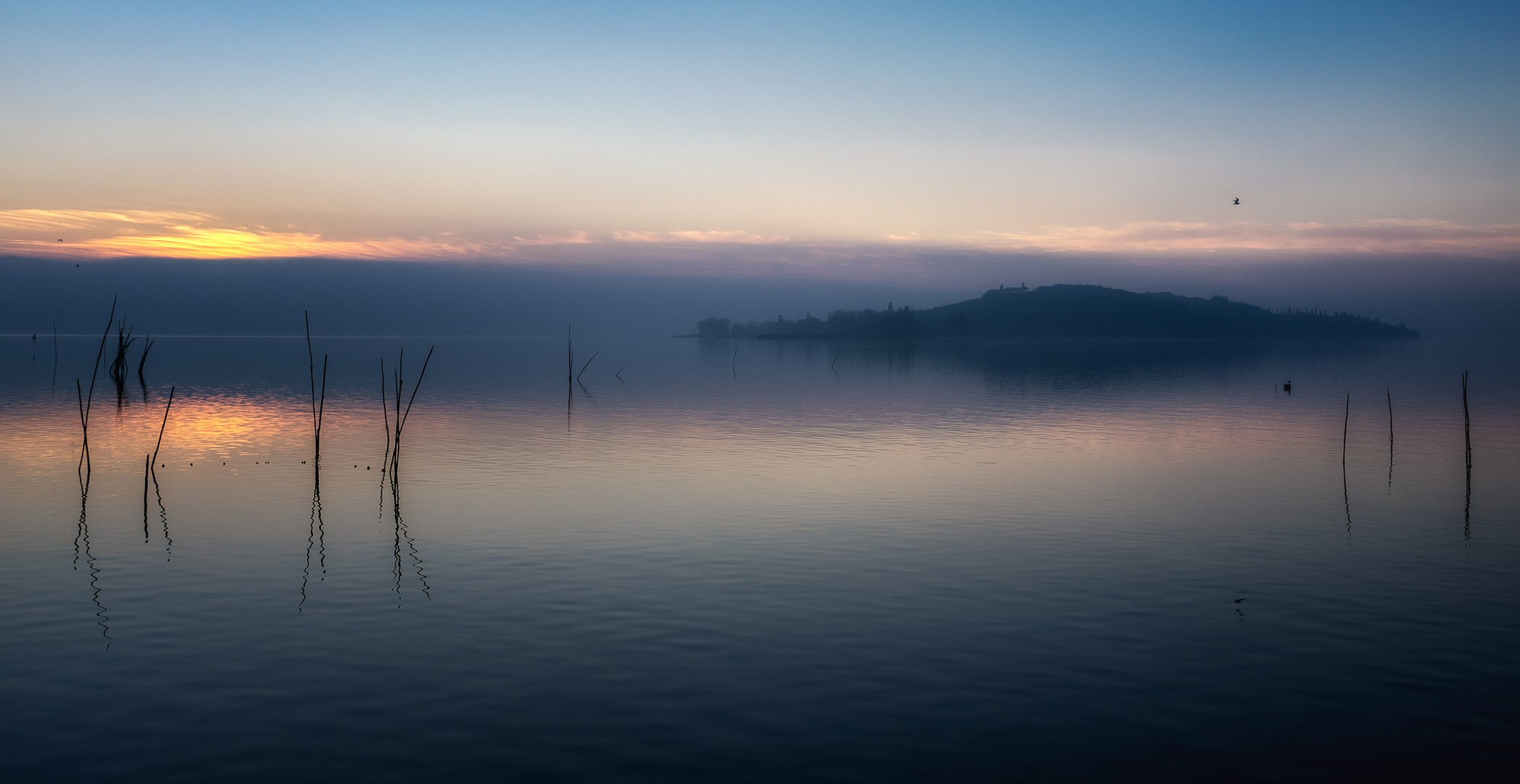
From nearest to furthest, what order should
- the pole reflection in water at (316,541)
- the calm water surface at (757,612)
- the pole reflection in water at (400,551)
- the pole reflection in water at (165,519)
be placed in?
the calm water surface at (757,612)
the pole reflection in water at (400,551)
the pole reflection in water at (316,541)
the pole reflection in water at (165,519)

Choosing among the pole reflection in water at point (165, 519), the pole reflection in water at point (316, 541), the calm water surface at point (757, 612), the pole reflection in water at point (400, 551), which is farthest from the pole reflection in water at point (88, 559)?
the pole reflection in water at point (400, 551)

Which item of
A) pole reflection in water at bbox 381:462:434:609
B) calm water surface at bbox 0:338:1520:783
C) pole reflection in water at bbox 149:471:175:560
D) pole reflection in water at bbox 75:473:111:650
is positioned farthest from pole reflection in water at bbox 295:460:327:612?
→ pole reflection in water at bbox 75:473:111:650

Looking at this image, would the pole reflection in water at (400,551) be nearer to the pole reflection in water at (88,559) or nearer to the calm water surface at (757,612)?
the calm water surface at (757,612)

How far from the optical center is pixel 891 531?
23.0m

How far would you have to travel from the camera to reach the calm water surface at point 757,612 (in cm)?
1127

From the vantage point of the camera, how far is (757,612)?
16453 millimetres

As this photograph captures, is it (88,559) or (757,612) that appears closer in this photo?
(757,612)

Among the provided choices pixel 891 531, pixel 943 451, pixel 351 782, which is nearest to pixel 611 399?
pixel 943 451

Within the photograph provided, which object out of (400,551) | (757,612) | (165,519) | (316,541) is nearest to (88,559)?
(316,541)

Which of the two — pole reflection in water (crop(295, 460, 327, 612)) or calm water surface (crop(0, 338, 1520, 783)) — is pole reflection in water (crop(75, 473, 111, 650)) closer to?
calm water surface (crop(0, 338, 1520, 783))

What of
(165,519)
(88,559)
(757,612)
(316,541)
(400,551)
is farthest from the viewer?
(165,519)

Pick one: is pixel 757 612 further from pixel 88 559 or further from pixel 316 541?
pixel 88 559

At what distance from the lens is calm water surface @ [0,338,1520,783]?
37.0ft

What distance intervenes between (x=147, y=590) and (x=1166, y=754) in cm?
1641
